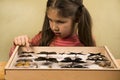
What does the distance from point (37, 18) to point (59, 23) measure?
29.5 inches

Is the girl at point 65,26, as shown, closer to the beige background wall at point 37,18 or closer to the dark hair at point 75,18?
the dark hair at point 75,18

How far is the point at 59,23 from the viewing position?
4.47 ft

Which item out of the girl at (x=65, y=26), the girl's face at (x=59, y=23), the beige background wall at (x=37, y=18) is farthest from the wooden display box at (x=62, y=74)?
the beige background wall at (x=37, y=18)

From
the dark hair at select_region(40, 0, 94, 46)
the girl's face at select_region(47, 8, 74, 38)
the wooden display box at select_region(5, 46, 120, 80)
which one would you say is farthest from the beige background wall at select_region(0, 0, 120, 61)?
the wooden display box at select_region(5, 46, 120, 80)

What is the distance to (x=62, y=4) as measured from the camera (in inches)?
55.4

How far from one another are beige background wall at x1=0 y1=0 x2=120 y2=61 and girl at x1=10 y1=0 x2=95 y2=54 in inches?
17.8

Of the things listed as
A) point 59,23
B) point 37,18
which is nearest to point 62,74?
point 59,23

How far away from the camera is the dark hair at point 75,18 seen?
4.61 ft

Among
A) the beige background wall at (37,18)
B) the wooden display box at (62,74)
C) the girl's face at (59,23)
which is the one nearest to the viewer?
the wooden display box at (62,74)

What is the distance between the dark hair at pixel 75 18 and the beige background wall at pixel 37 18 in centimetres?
45

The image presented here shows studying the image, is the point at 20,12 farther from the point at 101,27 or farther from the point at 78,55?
the point at 78,55

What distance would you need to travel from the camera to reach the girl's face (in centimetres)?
134

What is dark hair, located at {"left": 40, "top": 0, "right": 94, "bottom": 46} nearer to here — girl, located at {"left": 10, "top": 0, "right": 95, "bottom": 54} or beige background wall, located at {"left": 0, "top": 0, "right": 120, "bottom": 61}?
girl, located at {"left": 10, "top": 0, "right": 95, "bottom": 54}

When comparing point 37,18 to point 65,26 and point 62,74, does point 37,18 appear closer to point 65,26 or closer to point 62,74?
point 65,26
